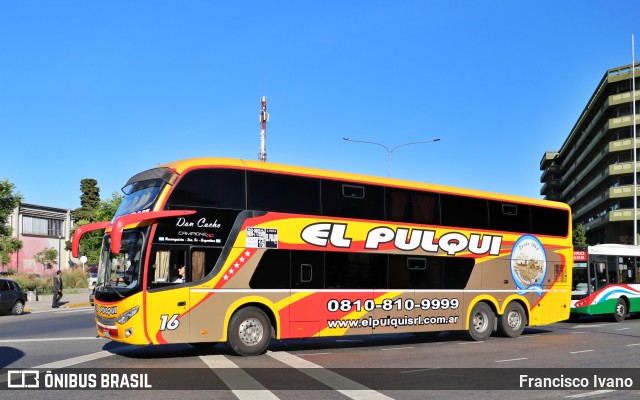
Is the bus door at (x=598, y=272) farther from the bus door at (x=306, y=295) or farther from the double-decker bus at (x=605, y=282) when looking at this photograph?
the bus door at (x=306, y=295)

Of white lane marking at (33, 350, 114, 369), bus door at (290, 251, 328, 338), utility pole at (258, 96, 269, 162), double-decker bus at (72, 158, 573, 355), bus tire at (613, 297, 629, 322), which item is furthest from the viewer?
utility pole at (258, 96, 269, 162)

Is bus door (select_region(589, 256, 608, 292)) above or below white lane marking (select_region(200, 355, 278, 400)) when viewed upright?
above

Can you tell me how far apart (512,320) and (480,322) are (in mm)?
1294

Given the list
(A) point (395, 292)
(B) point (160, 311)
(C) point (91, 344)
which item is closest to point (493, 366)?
(A) point (395, 292)

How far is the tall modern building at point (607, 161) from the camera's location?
237 feet

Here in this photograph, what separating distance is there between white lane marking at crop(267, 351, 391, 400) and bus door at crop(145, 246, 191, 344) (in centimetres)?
209

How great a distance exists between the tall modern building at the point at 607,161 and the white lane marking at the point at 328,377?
186 feet

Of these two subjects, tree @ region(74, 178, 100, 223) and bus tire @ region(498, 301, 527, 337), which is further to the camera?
tree @ region(74, 178, 100, 223)

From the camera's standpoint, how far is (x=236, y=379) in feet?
34.3

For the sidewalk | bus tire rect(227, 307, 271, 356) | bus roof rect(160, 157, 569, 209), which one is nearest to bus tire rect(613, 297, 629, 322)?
bus roof rect(160, 157, 569, 209)

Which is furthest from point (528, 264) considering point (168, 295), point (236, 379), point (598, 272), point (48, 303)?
point (48, 303)

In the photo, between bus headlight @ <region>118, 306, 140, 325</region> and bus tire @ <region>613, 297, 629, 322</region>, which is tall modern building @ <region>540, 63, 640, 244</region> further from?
bus headlight @ <region>118, 306, 140, 325</region>

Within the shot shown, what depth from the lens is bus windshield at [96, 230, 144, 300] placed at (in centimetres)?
1273

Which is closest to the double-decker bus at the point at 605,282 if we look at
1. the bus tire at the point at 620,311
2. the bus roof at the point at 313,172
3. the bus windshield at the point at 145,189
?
the bus tire at the point at 620,311
